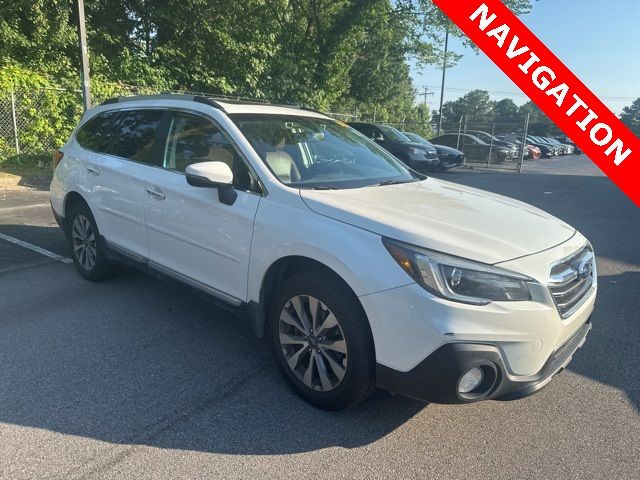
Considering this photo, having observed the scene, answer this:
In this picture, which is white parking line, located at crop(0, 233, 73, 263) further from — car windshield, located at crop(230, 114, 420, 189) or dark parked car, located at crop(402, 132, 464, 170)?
dark parked car, located at crop(402, 132, 464, 170)

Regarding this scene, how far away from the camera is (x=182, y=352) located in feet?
11.6

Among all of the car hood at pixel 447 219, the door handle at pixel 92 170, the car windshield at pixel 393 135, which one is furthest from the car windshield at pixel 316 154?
the car windshield at pixel 393 135

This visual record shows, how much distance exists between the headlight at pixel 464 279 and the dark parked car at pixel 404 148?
43.2 feet

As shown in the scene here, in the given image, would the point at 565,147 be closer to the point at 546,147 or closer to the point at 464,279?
the point at 546,147

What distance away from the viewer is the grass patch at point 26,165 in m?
11.0

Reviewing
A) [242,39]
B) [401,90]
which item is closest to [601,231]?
[242,39]

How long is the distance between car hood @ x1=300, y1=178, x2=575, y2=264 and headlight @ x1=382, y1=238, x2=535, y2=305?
0.18ft

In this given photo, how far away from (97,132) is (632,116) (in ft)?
345

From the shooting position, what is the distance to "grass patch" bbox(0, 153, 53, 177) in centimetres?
1101

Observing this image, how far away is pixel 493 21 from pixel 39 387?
252 inches

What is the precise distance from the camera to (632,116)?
89438mm

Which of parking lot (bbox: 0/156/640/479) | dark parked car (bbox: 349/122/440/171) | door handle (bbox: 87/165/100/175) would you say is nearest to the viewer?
parking lot (bbox: 0/156/640/479)

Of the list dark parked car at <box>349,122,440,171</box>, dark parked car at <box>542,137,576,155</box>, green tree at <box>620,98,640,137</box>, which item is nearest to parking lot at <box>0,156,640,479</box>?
dark parked car at <box>349,122,440,171</box>

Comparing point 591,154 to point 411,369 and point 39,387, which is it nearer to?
point 411,369
